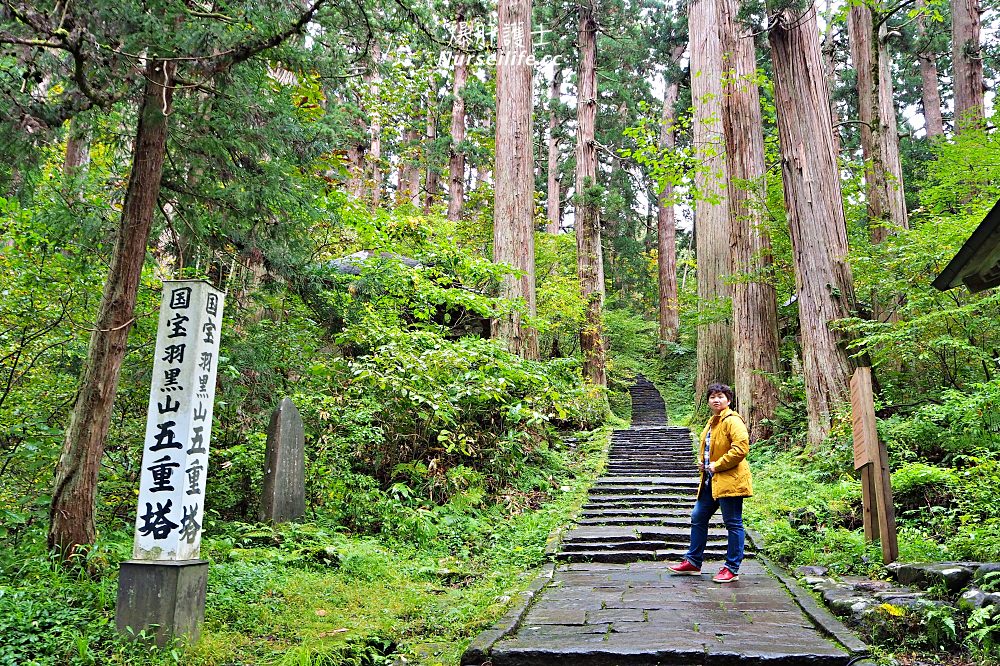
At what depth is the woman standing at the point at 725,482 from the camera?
557 cm

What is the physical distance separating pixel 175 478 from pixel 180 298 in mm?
1225

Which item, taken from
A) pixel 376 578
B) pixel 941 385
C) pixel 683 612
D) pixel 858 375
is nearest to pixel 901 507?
pixel 858 375

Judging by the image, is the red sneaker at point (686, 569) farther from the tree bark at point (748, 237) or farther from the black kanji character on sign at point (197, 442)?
the tree bark at point (748, 237)

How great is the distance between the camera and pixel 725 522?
225 inches

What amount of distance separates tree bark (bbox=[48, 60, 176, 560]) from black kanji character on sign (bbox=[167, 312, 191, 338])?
21.3 inches

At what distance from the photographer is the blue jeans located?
5.63 m

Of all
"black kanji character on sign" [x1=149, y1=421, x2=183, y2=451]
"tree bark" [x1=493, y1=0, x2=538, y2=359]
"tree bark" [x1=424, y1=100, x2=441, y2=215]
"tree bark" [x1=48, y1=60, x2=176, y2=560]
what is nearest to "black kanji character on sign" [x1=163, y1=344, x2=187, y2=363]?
"black kanji character on sign" [x1=149, y1=421, x2=183, y2=451]

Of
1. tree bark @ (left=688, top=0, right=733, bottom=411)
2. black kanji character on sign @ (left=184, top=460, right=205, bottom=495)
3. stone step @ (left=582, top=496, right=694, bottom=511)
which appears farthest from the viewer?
tree bark @ (left=688, top=0, right=733, bottom=411)

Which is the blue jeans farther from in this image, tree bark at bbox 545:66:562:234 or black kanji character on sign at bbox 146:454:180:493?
tree bark at bbox 545:66:562:234

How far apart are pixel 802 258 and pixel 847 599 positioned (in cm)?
608

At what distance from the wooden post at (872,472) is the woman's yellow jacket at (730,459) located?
0.97 meters

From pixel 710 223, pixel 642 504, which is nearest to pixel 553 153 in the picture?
pixel 710 223

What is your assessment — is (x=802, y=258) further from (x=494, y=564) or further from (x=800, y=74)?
(x=494, y=564)

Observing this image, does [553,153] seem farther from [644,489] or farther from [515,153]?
[644,489]
